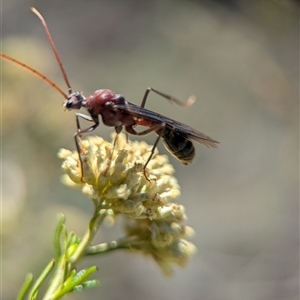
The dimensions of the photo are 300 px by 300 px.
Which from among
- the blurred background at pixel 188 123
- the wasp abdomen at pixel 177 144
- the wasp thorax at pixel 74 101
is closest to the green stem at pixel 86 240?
the wasp thorax at pixel 74 101

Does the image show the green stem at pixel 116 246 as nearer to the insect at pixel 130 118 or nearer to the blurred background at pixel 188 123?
the insect at pixel 130 118

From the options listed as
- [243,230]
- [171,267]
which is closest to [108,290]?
[243,230]

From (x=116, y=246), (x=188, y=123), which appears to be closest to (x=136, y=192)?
(x=116, y=246)

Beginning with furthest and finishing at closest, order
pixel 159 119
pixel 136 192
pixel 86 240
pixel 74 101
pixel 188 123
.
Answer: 1. pixel 188 123
2. pixel 159 119
3. pixel 74 101
4. pixel 136 192
5. pixel 86 240

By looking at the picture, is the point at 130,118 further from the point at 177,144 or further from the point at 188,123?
the point at 188,123

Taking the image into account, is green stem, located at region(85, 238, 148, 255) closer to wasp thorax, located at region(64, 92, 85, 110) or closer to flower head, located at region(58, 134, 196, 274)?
flower head, located at region(58, 134, 196, 274)

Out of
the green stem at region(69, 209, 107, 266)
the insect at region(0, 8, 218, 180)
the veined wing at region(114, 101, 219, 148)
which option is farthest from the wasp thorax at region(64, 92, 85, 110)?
the green stem at region(69, 209, 107, 266)

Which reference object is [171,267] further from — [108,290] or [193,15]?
[193,15]
